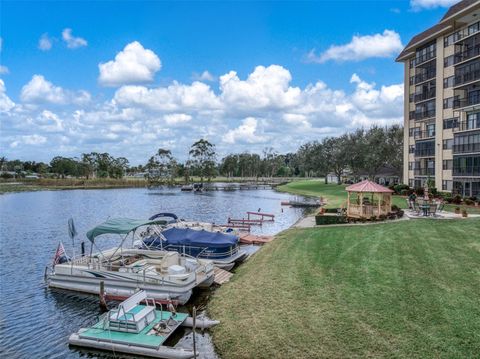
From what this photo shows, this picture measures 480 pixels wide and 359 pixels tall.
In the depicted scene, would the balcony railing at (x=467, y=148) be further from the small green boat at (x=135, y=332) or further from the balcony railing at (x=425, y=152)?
the small green boat at (x=135, y=332)

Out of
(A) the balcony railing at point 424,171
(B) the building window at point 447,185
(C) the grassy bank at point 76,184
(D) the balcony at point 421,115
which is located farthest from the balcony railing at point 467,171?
(C) the grassy bank at point 76,184

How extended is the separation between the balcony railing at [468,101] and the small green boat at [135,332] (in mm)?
46406

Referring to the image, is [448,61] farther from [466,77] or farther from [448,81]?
[466,77]

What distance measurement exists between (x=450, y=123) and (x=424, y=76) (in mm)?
10791

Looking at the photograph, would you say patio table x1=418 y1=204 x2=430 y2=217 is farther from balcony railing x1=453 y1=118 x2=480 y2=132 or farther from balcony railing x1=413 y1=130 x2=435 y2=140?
balcony railing x1=413 y1=130 x2=435 y2=140

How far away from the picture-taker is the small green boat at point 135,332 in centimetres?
1344

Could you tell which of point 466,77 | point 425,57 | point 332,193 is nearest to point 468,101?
point 466,77

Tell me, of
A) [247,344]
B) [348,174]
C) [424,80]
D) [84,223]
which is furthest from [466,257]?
[348,174]

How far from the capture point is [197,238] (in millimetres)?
25547

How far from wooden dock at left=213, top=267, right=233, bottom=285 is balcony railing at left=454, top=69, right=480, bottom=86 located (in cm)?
4241

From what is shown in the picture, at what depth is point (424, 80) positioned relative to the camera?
196 ft

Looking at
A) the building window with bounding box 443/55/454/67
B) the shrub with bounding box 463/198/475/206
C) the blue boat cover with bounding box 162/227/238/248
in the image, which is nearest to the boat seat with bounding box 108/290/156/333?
the blue boat cover with bounding box 162/227/238/248

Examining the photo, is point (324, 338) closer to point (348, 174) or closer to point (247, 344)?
point (247, 344)

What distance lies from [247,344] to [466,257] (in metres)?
13.3
